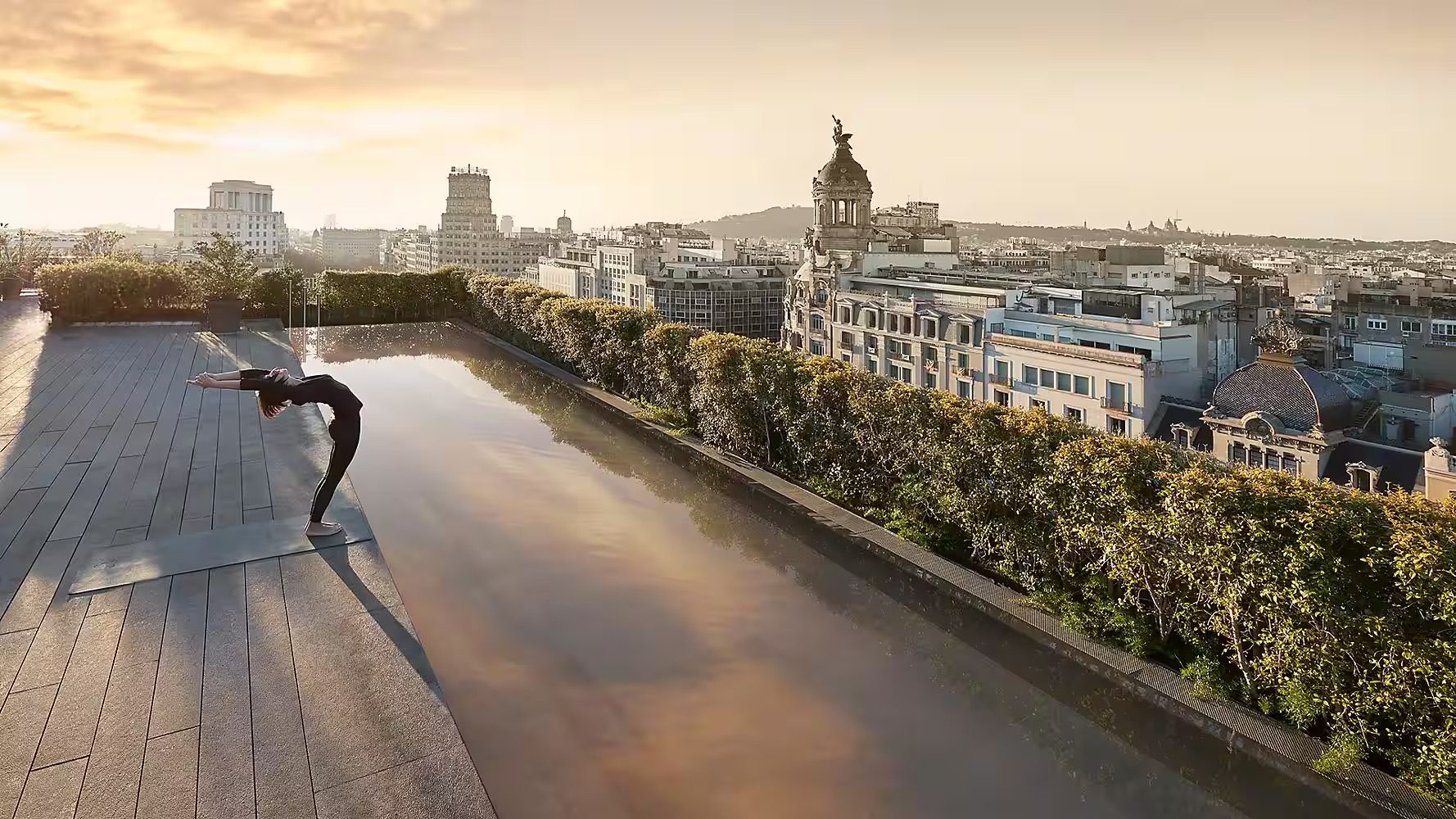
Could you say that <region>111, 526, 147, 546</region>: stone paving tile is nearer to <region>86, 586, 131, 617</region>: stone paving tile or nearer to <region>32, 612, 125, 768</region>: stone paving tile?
<region>86, 586, 131, 617</region>: stone paving tile

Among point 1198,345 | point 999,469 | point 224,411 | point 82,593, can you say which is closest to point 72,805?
point 82,593

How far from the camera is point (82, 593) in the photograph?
15.7 ft

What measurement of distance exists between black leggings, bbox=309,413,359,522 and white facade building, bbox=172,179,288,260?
354 feet

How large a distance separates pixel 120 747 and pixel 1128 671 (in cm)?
549

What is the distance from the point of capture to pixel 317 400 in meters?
5.68

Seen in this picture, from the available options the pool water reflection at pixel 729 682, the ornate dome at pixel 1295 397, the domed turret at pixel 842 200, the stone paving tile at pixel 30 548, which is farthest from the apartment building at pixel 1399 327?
the domed turret at pixel 842 200

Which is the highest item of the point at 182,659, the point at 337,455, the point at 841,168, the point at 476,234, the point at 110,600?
the point at 476,234

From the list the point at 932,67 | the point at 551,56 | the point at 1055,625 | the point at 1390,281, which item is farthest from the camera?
the point at 1390,281

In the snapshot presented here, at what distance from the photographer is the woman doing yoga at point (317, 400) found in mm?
5461

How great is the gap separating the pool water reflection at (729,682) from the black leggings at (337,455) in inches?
42.0

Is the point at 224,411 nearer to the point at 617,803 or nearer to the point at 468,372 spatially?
the point at 468,372

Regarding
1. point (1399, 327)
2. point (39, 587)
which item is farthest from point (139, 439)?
point (1399, 327)

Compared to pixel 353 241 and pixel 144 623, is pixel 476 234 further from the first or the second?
pixel 144 623

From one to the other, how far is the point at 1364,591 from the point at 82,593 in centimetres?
729
